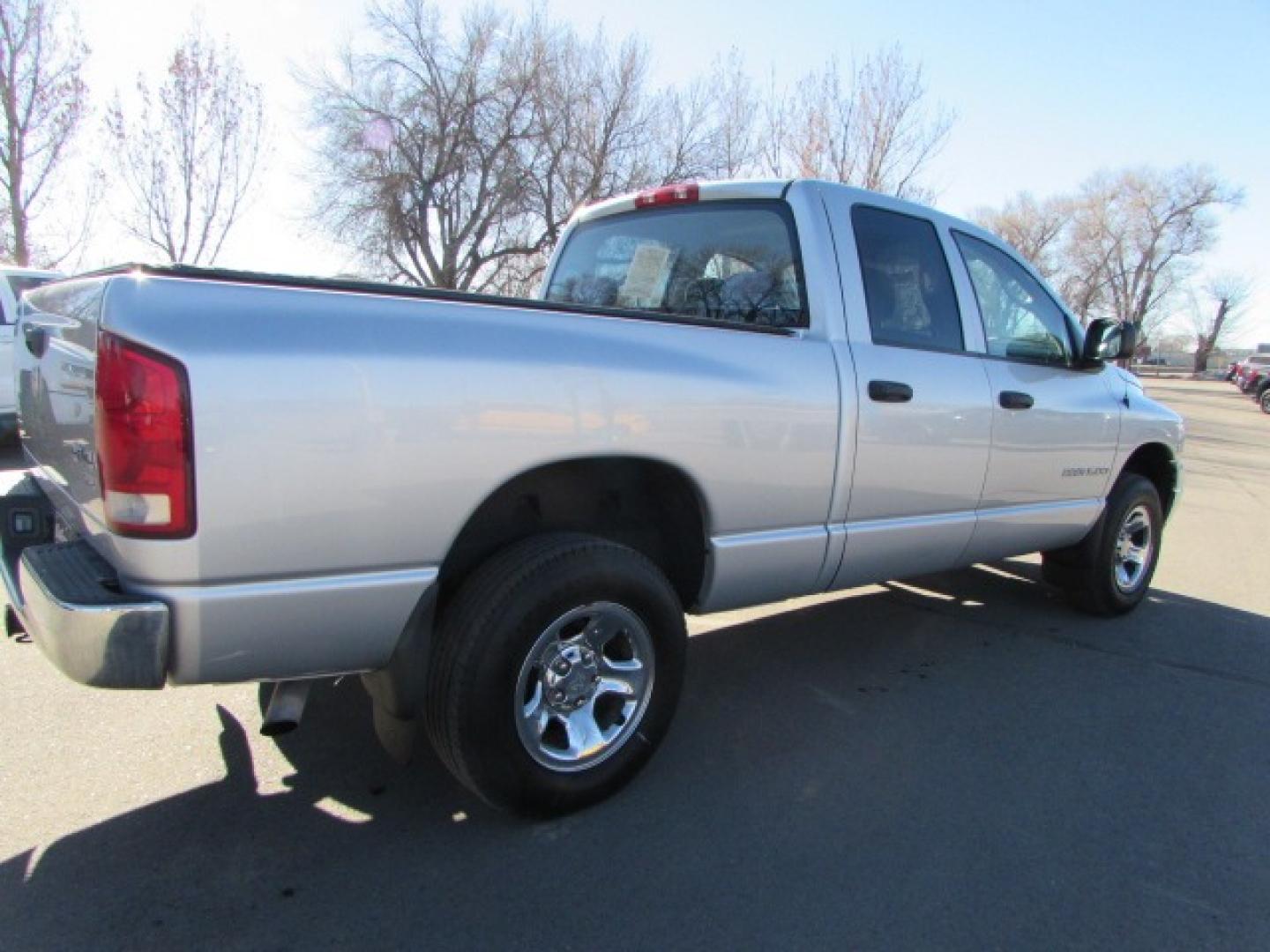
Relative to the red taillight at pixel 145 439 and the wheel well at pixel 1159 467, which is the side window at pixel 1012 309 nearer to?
the wheel well at pixel 1159 467

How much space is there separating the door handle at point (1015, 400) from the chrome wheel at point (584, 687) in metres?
2.09

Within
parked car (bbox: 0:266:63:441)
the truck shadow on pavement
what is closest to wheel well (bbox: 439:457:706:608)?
the truck shadow on pavement

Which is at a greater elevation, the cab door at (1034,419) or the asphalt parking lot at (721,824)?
the cab door at (1034,419)

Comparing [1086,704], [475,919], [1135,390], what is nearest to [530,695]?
[475,919]

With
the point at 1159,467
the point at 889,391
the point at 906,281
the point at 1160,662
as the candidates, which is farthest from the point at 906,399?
the point at 1159,467

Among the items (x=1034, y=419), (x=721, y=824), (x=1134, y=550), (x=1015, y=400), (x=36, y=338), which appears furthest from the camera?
(x=1134, y=550)

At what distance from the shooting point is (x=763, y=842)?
2545 millimetres

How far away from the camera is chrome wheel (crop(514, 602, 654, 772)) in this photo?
2.49 metres

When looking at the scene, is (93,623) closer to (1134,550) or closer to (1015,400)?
(1015,400)

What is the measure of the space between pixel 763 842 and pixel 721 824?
0.14 m

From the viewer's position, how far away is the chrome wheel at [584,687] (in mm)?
2494

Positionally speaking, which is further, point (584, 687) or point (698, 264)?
point (698, 264)

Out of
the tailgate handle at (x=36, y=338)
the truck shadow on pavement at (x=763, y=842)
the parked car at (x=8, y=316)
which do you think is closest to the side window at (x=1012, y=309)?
the truck shadow on pavement at (x=763, y=842)

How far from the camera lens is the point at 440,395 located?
2111mm
